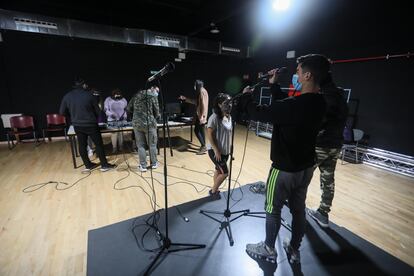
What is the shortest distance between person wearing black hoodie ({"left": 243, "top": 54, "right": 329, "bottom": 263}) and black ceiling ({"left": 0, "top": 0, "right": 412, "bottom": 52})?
321 centimetres

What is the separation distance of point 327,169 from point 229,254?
127cm

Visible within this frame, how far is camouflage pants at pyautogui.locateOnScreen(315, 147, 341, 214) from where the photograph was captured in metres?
1.99

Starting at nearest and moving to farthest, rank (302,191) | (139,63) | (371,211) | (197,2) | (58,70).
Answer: (302,191)
(371,211)
(197,2)
(58,70)
(139,63)

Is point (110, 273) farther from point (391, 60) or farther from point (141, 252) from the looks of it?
point (391, 60)

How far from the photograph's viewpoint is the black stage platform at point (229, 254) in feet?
5.29

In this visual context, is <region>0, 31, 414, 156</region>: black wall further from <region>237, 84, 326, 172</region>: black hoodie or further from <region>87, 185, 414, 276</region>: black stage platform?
<region>237, 84, 326, 172</region>: black hoodie

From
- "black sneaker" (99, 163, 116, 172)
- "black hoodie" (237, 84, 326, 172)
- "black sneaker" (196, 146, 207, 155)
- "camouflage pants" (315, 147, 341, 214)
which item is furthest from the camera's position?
"black sneaker" (196, 146, 207, 155)

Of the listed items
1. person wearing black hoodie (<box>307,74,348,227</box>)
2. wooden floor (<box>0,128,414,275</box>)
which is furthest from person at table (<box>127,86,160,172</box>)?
person wearing black hoodie (<box>307,74,348,227</box>)

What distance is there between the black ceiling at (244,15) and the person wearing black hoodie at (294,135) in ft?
10.5

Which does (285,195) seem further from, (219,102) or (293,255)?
(219,102)

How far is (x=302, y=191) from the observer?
145cm

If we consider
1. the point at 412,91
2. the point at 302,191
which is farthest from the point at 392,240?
the point at 412,91

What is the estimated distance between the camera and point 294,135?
4.13 ft

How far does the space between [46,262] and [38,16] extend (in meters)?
4.81
